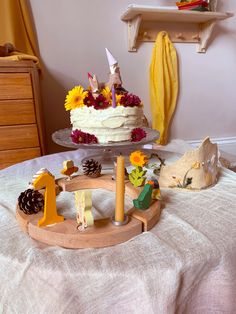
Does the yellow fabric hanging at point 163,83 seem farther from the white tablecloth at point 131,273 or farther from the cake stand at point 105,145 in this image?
the white tablecloth at point 131,273

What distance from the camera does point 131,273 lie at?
14.2 inches

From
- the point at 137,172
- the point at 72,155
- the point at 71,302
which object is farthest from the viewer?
the point at 72,155

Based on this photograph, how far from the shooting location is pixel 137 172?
0.61 meters

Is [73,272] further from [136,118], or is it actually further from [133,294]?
[136,118]

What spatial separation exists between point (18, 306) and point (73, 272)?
0.30 ft

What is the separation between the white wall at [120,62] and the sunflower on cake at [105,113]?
733 millimetres

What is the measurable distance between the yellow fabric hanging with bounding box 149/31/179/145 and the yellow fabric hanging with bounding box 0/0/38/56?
0.67 metres

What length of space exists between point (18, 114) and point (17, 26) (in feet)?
1.78

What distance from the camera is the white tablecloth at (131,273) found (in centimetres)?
36

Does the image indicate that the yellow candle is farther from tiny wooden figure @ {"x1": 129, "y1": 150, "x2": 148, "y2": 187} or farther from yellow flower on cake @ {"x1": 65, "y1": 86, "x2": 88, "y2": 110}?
yellow flower on cake @ {"x1": 65, "y1": 86, "x2": 88, "y2": 110}

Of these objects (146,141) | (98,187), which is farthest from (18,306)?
(146,141)

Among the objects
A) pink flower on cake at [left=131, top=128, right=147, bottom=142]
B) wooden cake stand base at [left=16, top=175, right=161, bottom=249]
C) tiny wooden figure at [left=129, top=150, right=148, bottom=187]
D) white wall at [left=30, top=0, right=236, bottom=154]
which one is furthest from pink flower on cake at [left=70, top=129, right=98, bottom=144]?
white wall at [left=30, top=0, right=236, bottom=154]

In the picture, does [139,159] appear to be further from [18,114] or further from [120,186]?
[18,114]

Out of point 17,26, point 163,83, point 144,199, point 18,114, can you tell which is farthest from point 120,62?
point 144,199
